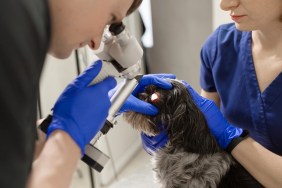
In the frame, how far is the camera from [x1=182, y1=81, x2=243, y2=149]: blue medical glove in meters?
1.39

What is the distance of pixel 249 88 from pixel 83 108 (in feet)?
2.64

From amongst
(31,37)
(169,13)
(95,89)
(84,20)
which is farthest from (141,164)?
(31,37)

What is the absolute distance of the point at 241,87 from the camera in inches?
59.1

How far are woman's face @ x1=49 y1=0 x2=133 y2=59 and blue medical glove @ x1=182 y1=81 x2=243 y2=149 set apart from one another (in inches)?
25.5

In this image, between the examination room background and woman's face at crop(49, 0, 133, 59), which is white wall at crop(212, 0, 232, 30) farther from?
woman's face at crop(49, 0, 133, 59)

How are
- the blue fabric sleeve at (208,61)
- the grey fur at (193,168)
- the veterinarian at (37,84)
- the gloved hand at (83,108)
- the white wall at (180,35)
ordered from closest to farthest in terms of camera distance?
1. the veterinarian at (37,84)
2. the gloved hand at (83,108)
3. the grey fur at (193,168)
4. the blue fabric sleeve at (208,61)
5. the white wall at (180,35)

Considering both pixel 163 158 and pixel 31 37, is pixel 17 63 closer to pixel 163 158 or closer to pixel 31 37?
pixel 31 37

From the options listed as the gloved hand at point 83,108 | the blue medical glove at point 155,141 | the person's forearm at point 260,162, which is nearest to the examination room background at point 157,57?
the blue medical glove at point 155,141

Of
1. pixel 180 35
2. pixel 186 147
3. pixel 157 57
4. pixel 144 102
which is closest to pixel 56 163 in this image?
pixel 144 102

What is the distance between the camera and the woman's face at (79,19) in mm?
666

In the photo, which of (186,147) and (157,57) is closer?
(186,147)

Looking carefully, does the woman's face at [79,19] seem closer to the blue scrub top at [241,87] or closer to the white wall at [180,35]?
the blue scrub top at [241,87]

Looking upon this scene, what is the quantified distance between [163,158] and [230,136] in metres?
0.25

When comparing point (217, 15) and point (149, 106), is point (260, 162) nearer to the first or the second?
point (149, 106)
